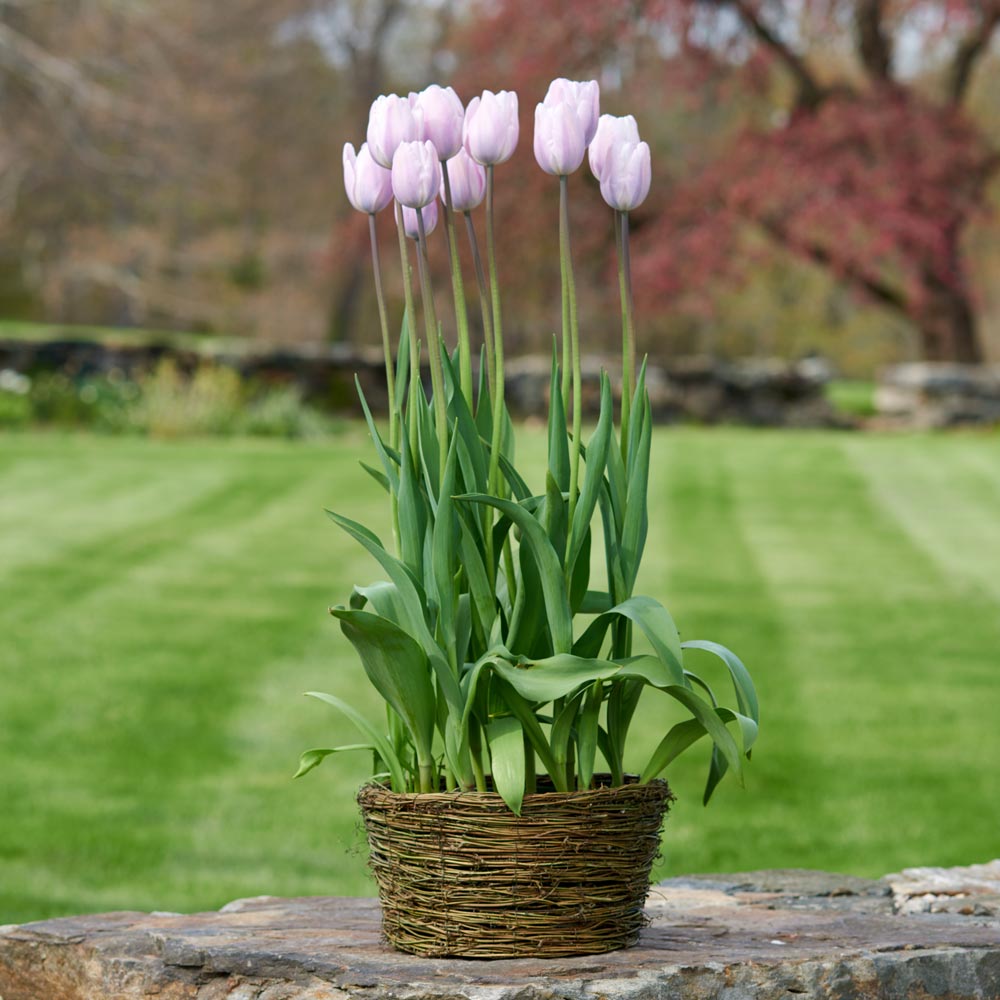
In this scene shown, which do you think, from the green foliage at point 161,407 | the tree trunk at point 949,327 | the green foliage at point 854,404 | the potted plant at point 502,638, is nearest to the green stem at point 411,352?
the potted plant at point 502,638

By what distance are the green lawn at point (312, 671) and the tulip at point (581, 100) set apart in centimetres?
147

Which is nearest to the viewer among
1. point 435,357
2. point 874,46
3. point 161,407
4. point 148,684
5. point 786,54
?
point 435,357

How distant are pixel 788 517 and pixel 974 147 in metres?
9.03

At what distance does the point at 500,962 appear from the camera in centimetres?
202

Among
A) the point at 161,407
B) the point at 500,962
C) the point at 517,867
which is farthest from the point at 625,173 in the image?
the point at 161,407

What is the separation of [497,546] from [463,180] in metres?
0.56

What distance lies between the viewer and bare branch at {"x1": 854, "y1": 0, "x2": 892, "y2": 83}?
16750mm

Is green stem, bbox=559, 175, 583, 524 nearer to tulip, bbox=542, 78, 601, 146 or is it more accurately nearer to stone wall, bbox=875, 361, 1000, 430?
tulip, bbox=542, 78, 601, 146

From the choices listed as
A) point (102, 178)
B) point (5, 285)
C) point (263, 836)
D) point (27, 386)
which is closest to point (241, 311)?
point (5, 285)

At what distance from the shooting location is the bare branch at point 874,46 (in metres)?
16.8

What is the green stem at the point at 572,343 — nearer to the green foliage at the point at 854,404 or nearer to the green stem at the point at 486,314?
the green stem at the point at 486,314

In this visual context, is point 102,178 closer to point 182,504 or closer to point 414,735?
point 182,504

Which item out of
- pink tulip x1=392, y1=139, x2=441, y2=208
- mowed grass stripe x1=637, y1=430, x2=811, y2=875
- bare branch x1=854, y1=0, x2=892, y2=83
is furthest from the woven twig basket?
bare branch x1=854, y1=0, x2=892, y2=83

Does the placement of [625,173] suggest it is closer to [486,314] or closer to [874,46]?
[486,314]
